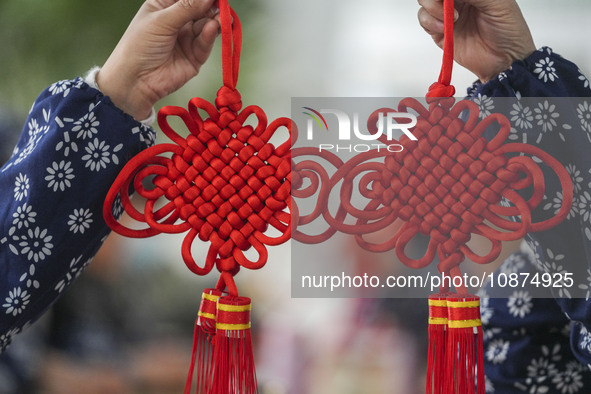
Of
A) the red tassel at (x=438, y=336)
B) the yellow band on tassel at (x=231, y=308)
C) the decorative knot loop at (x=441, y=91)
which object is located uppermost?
the decorative knot loop at (x=441, y=91)

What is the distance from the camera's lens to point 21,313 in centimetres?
57

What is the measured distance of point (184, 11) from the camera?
1.78 ft

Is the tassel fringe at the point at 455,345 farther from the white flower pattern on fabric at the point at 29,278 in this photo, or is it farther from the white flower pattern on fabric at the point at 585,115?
the white flower pattern on fabric at the point at 29,278

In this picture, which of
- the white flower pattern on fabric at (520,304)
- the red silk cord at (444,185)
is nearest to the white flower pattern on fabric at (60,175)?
the red silk cord at (444,185)

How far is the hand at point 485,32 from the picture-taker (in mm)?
524

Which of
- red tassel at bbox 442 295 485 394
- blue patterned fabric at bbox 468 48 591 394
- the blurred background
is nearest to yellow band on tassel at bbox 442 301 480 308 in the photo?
red tassel at bbox 442 295 485 394

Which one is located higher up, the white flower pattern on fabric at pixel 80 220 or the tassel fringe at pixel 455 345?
the white flower pattern on fabric at pixel 80 220

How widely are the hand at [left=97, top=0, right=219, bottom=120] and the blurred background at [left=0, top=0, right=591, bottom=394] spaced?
33 centimetres

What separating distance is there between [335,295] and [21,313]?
497 mm

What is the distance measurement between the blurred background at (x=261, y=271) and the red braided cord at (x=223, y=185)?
0.43 metres

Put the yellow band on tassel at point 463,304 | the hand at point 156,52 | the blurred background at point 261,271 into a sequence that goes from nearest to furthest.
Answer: the yellow band on tassel at point 463,304 → the hand at point 156,52 → the blurred background at point 261,271

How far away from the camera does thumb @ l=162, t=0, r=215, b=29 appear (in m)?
0.54

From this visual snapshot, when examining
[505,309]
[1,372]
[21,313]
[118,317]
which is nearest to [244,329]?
[21,313]

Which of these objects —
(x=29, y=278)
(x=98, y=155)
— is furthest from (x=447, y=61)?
(x=29, y=278)
